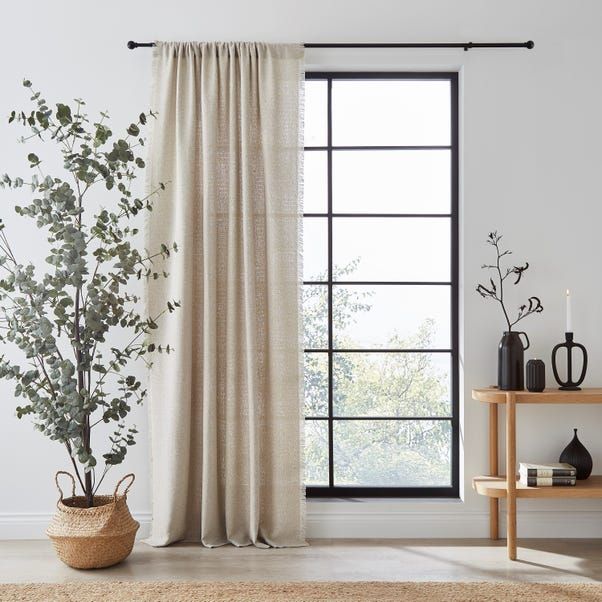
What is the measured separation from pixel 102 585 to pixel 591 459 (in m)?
2.24

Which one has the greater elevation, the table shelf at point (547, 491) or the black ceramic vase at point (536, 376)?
the black ceramic vase at point (536, 376)

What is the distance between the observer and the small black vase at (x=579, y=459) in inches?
130

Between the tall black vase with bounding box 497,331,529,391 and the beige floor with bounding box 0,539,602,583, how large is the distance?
0.77m

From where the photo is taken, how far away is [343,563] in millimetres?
3137

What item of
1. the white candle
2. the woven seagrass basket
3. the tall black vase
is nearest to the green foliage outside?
the tall black vase

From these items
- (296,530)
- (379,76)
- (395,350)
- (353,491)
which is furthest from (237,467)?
(379,76)

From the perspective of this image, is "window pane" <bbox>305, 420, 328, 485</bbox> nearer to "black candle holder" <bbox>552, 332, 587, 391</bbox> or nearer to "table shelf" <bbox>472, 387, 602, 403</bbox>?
"table shelf" <bbox>472, 387, 602, 403</bbox>

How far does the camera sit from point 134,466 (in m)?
3.52

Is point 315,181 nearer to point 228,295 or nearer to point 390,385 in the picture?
point 228,295

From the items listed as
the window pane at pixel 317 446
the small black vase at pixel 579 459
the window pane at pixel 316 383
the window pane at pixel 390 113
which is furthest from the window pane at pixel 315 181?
the small black vase at pixel 579 459

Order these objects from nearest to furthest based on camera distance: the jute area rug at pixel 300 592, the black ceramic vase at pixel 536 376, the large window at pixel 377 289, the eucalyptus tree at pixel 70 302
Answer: the jute area rug at pixel 300 592, the eucalyptus tree at pixel 70 302, the black ceramic vase at pixel 536 376, the large window at pixel 377 289

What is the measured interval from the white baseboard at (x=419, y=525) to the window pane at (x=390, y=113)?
1.85 meters

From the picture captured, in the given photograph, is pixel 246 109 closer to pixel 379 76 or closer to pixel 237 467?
pixel 379 76

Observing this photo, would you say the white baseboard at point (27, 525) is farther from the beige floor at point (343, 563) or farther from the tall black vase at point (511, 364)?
the tall black vase at point (511, 364)
